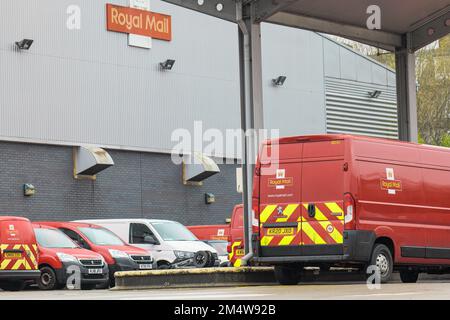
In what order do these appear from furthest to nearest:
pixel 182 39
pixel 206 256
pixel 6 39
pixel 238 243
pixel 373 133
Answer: pixel 373 133
pixel 182 39
pixel 6 39
pixel 238 243
pixel 206 256

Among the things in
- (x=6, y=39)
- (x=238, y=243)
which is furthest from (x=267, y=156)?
(x=6, y=39)

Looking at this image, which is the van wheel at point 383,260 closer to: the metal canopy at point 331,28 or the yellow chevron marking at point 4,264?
the metal canopy at point 331,28

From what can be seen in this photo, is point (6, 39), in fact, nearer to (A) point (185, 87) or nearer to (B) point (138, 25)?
(B) point (138, 25)

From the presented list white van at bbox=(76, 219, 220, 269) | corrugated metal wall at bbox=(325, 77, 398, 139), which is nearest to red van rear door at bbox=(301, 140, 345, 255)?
white van at bbox=(76, 219, 220, 269)

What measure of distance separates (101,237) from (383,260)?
1013 cm

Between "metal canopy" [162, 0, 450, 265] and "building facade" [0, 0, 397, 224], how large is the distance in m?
14.5

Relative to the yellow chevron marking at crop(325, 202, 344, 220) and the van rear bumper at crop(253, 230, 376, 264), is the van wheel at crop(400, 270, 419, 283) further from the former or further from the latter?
the yellow chevron marking at crop(325, 202, 344, 220)

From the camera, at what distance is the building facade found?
35688mm

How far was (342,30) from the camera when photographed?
2423cm

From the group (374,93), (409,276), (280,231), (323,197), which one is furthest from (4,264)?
(374,93)

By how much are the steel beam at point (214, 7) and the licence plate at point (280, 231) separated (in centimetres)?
452

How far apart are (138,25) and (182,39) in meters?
2.40

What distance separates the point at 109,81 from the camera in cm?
3822

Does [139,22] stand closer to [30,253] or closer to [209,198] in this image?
[209,198]
